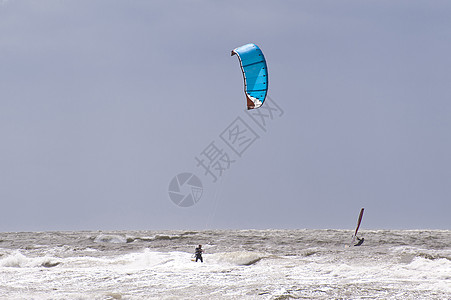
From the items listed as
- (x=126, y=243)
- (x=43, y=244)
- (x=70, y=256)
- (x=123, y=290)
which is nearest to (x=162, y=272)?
(x=123, y=290)

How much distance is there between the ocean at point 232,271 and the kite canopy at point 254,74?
5409mm

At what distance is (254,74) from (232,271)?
7.03 metres

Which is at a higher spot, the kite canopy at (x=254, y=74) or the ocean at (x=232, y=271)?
the kite canopy at (x=254, y=74)

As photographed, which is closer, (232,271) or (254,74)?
(232,271)

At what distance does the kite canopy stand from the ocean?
5.41 m

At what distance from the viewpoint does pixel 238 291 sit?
40.9 ft

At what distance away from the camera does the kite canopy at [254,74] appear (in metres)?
18.5

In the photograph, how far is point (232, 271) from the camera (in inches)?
609

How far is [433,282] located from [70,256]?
13.5m

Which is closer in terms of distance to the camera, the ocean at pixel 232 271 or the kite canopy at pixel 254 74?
the ocean at pixel 232 271

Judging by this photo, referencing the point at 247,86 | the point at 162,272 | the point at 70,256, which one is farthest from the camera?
the point at 70,256

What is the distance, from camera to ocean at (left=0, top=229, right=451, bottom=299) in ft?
40.4

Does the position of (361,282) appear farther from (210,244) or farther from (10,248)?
(10,248)

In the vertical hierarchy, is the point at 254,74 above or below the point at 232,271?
above
